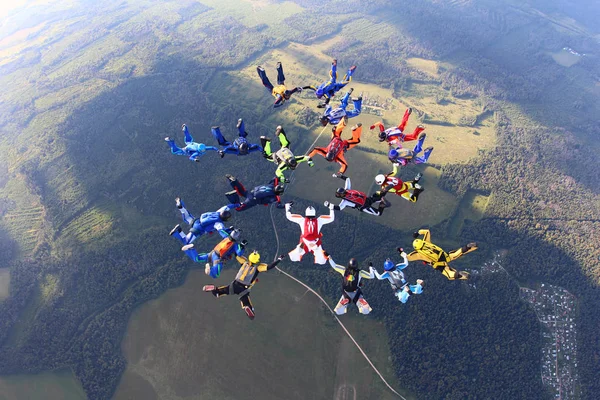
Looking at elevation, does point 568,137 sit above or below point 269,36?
below

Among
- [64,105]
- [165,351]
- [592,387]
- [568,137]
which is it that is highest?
[64,105]

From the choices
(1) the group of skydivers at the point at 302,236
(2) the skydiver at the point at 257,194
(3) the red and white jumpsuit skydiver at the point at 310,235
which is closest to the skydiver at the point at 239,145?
(1) the group of skydivers at the point at 302,236

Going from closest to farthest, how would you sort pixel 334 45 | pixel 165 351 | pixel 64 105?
1. pixel 165 351
2. pixel 64 105
3. pixel 334 45

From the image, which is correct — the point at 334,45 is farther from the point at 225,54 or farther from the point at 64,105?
the point at 64,105

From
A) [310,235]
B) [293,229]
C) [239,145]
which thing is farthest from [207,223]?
[293,229]

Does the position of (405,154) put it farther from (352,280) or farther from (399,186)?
(352,280)

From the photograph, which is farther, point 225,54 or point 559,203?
point 225,54

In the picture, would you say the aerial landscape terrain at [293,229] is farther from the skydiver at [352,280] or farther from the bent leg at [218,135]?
the bent leg at [218,135]

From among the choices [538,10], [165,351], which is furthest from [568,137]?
[165,351]
